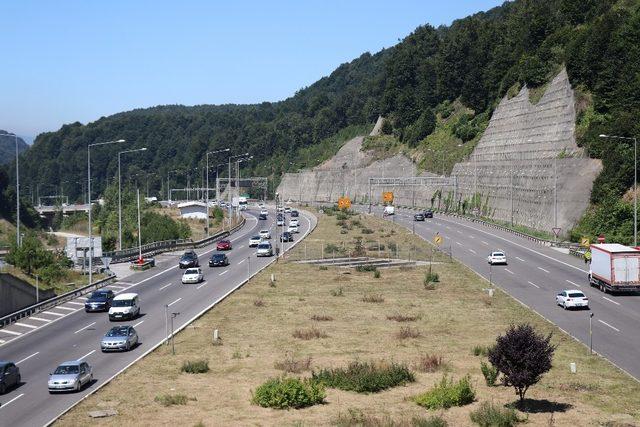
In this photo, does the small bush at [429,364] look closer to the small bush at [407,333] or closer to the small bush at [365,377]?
the small bush at [365,377]

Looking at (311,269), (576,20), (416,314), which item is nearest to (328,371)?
(416,314)

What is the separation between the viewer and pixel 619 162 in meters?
85.9

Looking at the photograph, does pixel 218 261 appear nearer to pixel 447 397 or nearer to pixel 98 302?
pixel 98 302

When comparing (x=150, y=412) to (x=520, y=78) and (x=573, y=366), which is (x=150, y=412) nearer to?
(x=573, y=366)

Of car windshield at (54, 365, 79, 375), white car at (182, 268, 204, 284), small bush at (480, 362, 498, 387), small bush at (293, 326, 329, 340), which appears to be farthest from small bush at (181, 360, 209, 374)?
white car at (182, 268, 204, 284)

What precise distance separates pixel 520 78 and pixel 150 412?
11074 centimetres

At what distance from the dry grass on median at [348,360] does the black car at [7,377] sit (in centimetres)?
387

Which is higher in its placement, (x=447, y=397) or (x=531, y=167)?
(x=531, y=167)

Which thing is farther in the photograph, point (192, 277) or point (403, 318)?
point (192, 277)

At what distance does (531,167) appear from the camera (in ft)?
354

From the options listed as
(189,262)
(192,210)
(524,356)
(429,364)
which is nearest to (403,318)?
(429,364)

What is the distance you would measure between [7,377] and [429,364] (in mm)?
16882

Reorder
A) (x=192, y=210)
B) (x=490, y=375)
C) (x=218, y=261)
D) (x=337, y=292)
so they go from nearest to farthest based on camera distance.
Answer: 1. (x=490, y=375)
2. (x=337, y=292)
3. (x=218, y=261)
4. (x=192, y=210)

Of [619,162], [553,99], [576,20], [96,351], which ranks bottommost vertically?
[96,351]
